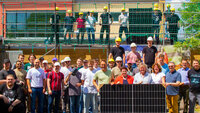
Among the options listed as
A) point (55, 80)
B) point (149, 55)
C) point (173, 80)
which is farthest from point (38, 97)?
point (149, 55)

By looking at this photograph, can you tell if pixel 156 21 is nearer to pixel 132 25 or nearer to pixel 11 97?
pixel 132 25

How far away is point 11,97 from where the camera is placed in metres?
9.74

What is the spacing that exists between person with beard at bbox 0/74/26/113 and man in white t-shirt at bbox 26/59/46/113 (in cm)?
156

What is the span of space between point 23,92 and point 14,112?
2.04 ft

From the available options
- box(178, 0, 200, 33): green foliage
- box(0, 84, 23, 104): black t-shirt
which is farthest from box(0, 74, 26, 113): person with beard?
box(178, 0, 200, 33): green foliage

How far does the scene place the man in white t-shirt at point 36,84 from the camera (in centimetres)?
1143

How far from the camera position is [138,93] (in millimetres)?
9234

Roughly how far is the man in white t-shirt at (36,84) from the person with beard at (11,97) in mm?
1557

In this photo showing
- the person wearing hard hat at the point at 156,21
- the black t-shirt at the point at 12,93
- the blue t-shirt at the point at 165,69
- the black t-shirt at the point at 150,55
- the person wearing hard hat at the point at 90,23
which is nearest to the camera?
the black t-shirt at the point at 12,93

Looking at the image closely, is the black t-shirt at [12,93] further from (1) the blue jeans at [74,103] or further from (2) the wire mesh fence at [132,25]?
(2) the wire mesh fence at [132,25]

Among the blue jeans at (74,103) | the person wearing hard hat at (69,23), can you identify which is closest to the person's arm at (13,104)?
the blue jeans at (74,103)

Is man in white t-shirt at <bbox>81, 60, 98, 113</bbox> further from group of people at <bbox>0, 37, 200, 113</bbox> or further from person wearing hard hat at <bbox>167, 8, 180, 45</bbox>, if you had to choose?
person wearing hard hat at <bbox>167, 8, 180, 45</bbox>

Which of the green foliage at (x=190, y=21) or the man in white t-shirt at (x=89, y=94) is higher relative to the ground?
the green foliage at (x=190, y=21)

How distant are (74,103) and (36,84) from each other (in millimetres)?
1382
